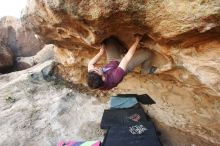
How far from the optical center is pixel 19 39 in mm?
12375

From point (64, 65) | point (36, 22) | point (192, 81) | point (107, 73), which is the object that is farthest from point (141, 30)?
point (64, 65)

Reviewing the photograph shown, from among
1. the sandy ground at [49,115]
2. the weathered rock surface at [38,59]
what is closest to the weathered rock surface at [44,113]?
the sandy ground at [49,115]

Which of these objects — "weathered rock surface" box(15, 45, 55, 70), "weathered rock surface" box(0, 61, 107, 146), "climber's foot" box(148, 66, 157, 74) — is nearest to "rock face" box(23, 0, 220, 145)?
"climber's foot" box(148, 66, 157, 74)

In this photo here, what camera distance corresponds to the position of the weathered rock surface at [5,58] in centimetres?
1055

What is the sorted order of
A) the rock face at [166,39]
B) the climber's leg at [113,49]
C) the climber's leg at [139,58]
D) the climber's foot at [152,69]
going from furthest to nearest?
the climber's foot at [152,69]
the climber's leg at [113,49]
the climber's leg at [139,58]
the rock face at [166,39]

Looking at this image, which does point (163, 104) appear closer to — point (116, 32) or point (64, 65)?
point (116, 32)

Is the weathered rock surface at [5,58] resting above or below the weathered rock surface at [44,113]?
above

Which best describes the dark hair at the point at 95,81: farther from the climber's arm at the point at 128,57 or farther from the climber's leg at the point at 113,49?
the climber's leg at the point at 113,49

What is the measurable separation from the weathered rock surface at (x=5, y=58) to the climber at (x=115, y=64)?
21.7 ft

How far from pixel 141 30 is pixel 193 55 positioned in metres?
0.89

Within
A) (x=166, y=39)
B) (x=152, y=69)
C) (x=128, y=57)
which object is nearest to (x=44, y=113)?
A: (x=152, y=69)

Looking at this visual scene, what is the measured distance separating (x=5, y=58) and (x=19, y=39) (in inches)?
77.4

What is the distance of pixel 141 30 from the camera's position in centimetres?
432

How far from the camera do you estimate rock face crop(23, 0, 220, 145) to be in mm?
3650
